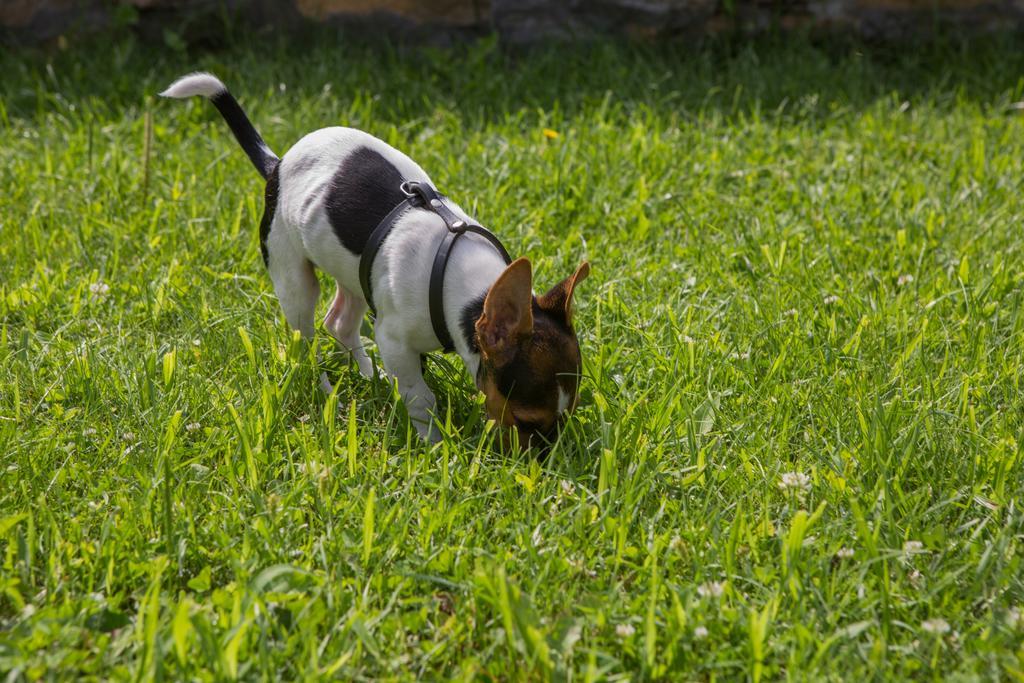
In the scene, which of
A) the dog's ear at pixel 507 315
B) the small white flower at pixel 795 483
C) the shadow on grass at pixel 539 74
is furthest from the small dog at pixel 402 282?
the shadow on grass at pixel 539 74

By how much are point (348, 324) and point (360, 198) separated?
2.12 ft

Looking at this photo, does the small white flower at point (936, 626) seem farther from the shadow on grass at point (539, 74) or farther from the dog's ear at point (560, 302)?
the shadow on grass at point (539, 74)

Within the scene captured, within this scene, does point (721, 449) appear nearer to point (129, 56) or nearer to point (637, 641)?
point (637, 641)

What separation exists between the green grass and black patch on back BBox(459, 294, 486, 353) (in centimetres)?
22

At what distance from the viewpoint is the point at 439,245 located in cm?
342

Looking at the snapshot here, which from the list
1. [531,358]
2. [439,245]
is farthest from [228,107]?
[531,358]

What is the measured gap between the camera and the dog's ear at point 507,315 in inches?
116

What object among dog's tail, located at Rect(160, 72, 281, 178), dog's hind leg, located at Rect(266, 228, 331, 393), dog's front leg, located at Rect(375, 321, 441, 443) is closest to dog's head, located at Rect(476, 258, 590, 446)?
dog's front leg, located at Rect(375, 321, 441, 443)

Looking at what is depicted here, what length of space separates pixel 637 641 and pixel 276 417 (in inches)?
55.9

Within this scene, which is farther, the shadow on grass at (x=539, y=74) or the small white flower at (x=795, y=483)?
the shadow on grass at (x=539, y=74)

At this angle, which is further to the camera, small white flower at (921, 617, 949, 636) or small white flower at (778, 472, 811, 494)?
small white flower at (778, 472, 811, 494)

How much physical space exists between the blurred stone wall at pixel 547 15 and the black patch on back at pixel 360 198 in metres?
3.58

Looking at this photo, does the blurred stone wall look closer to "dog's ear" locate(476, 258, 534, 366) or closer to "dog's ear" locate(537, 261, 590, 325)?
"dog's ear" locate(537, 261, 590, 325)

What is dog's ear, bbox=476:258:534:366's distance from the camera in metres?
2.96
